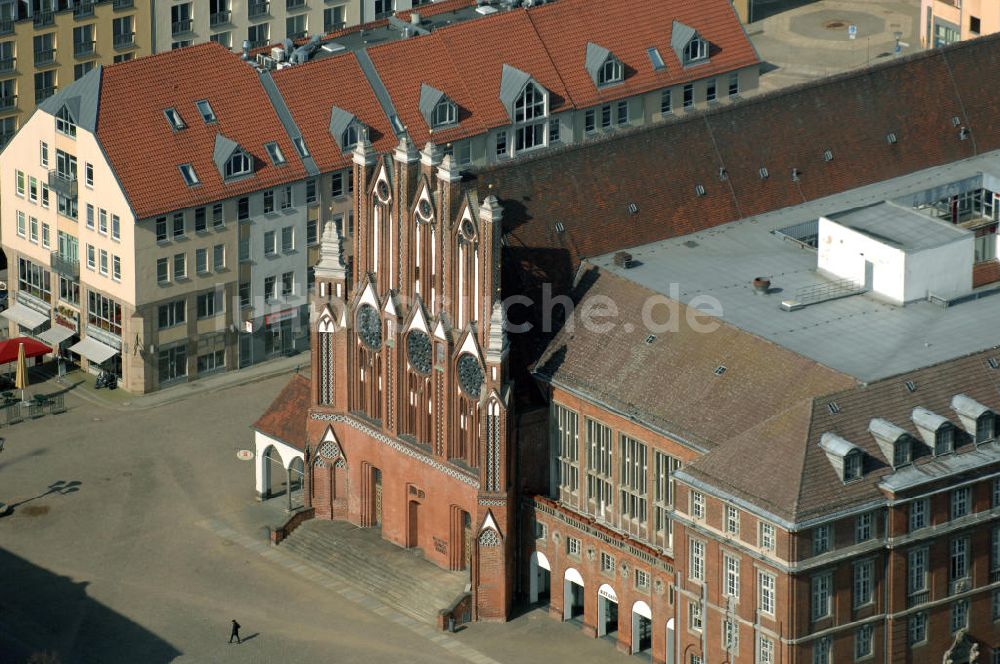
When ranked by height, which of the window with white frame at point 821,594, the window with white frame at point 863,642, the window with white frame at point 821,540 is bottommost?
the window with white frame at point 863,642

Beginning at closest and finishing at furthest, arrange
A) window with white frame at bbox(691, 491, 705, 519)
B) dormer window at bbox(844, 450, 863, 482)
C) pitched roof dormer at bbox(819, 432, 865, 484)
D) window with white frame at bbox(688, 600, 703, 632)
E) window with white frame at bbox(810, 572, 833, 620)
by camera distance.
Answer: pitched roof dormer at bbox(819, 432, 865, 484), dormer window at bbox(844, 450, 863, 482), window with white frame at bbox(810, 572, 833, 620), window with white frame at bbox(691, 491, 705, 519), window with white frame at bbox(688, 600, 703, 632)

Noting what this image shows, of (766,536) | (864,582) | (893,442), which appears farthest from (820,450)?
(864,582)

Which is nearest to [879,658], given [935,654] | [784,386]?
[935,654]

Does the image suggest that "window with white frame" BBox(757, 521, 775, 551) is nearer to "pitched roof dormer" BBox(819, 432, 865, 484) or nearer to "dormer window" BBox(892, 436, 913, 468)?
"pitched roof dormer" BBox(819, 432, 865, 484)

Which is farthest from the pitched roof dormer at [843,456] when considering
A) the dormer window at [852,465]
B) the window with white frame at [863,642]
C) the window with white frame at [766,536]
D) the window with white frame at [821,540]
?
the window with white frame at [863,642]

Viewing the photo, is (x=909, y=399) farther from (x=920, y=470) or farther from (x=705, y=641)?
(x=705, y=641)

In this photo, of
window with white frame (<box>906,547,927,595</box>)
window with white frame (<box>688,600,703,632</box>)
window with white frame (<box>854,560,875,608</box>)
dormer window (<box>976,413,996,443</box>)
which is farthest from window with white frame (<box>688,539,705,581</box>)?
dormer window (<box>976,413,996,443</box>)

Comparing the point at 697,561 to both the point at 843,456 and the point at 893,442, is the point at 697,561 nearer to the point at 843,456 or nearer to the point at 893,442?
the point at 843,456

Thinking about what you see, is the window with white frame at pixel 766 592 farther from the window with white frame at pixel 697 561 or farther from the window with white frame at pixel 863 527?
the window with white frame at pixel 863 527

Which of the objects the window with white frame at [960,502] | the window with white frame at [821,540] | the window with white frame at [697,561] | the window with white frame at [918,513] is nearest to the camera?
the window with white frame at [821,540]
